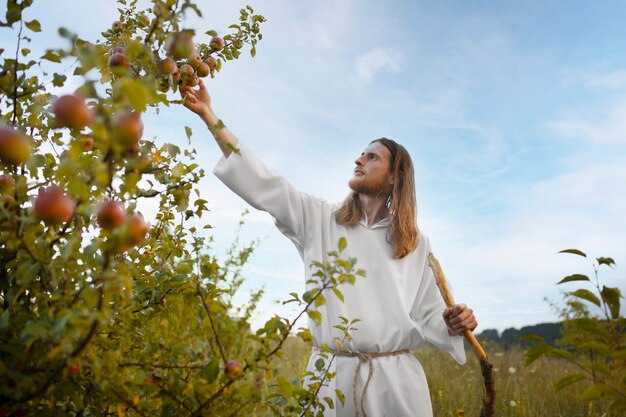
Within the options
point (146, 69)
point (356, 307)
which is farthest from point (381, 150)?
point (146, 69)

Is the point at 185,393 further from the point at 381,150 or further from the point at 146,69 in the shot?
the point at 381,150

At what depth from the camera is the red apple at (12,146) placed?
1.01 meters

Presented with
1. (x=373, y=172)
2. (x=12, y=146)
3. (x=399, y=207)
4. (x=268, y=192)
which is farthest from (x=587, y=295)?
(x=373, y=172)

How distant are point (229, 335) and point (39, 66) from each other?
878 mm

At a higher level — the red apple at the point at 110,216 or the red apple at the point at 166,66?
the red apple at the point at 166,66

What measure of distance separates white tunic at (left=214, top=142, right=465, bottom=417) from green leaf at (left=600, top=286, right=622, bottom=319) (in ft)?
4.31

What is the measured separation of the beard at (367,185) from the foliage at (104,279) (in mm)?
1313

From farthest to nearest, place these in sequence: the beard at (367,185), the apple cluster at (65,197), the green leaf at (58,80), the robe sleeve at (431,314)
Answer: the beard at (367,185)
the robe sleeve at (431,314)
the green leaf at (58,80)
the apple cluster at (65,197)

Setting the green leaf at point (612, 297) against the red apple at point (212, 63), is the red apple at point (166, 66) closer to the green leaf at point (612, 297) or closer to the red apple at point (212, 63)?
the red apple at point (212, 63)

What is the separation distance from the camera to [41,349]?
3.44 ft

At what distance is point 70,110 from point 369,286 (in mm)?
1694

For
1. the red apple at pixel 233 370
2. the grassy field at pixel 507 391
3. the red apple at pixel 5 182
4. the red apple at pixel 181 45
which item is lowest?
the grassy field at pixel 507 391

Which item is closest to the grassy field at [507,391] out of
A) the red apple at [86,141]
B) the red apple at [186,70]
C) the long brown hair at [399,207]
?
the long brown hair at [399,207]

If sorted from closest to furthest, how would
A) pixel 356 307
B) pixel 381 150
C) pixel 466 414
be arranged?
pixel 356 307, pixel 381 150, pixel 466 414
